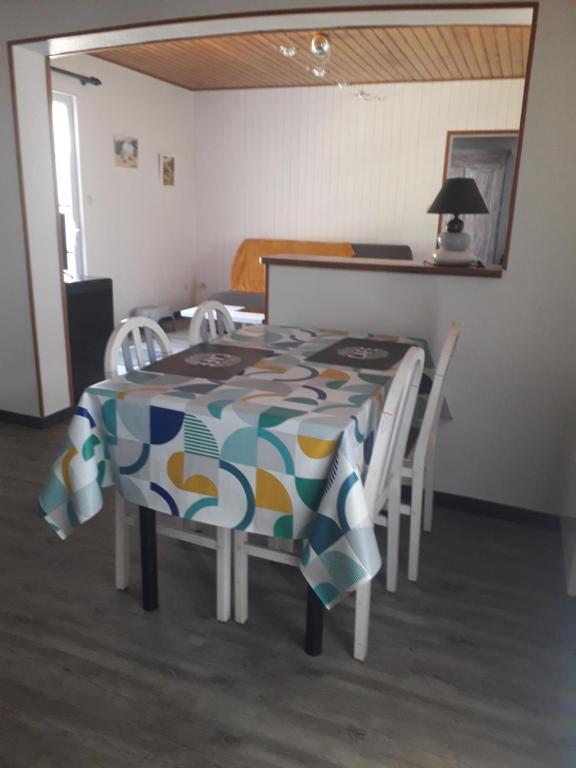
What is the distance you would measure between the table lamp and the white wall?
3.56 metres

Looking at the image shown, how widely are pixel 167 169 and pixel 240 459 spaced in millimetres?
5282

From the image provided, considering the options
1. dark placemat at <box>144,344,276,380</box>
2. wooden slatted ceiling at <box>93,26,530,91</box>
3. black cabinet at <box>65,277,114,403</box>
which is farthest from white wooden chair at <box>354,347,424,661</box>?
wooden slatted ceiling at <box>93,26,530,91</box>

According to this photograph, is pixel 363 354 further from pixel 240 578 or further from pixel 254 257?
pixel 254 257

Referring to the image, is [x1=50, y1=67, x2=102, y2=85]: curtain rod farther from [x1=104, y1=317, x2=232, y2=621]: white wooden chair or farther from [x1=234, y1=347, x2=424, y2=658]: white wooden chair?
[x1=234, y1=347, x2=424, y2=658]: white wooden chair

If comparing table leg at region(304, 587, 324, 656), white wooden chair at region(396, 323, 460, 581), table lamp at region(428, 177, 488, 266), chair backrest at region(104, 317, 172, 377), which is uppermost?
table lamp at region(428, 177, 488, 266)

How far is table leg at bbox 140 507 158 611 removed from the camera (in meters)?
1.80

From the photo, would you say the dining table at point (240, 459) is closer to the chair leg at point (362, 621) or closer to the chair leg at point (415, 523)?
the chair leg at point (362, 621)

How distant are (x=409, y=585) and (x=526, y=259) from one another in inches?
51.1

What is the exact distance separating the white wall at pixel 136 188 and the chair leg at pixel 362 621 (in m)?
4.36

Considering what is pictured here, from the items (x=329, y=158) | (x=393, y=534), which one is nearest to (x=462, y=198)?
(x=393, y=534)

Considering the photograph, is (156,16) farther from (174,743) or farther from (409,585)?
(174,743)

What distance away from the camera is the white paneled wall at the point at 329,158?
5590 mm

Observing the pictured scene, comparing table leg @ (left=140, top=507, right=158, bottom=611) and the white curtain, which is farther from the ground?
the white curtain

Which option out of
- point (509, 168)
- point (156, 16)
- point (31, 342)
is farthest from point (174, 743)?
point (509, 168)
